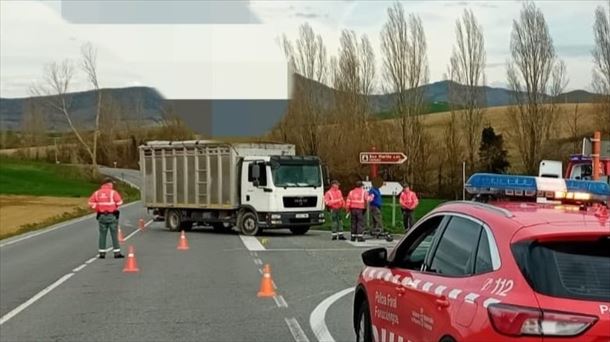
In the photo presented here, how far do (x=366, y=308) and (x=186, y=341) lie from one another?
2718 mm

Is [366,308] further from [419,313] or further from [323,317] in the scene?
[323,317]

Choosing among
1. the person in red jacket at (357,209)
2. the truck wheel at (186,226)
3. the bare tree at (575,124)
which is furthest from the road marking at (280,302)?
the bare tree at (575,124)

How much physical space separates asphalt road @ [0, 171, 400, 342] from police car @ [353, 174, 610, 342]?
10.3 feet


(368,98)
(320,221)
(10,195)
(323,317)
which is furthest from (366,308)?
(10,195)

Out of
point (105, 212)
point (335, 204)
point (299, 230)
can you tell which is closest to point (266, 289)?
point (105, 212)

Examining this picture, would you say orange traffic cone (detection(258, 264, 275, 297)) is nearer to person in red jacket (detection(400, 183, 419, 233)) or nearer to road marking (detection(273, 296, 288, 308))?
road marking (detection(273, 296, 288, 308))

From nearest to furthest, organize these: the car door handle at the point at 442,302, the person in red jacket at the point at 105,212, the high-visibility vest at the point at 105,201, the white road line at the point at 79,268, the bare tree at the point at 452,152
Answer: the car door handle at the point at 442,302
the white road line at the point at 79,268
the person in red jacket at the point at 105,212
the high-visibility vest at the point at 105,201
the bare tree at the point at 452,152

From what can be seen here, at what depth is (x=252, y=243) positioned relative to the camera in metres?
25.2

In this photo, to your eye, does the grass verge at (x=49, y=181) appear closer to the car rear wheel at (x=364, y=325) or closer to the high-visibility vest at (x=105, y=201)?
the high-visibility vest at (x=105, y=201)

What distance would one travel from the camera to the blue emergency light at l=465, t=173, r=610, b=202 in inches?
243

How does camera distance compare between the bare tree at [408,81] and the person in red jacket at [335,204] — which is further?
the bare tree at [408,81]

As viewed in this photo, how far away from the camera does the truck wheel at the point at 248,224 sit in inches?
1147

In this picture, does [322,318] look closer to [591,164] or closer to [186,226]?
[591,164]

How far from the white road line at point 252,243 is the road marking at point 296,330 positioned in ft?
39.7
